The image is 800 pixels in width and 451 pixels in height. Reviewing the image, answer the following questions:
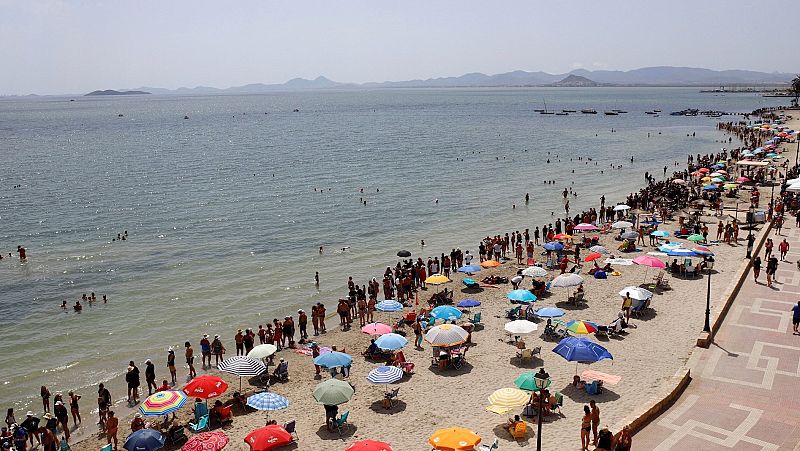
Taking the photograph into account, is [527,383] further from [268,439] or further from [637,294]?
[637,294]

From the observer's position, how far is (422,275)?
27266 millimetres

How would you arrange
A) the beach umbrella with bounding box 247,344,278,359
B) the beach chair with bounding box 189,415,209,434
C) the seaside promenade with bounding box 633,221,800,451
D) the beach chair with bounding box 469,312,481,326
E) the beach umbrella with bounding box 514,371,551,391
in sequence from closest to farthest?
the seaside promenade with bounding box 633,221,800,451, the beach umbrella with bounding box 514,371,551,391, the beach chair with bounding box 189,415,209,434, the beach umbrella with bounding box 247,344,278,359, the beach chair with bounding box 469,312,481,326

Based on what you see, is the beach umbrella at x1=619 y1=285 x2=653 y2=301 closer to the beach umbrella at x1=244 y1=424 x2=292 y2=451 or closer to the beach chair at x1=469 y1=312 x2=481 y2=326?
the beach chair at x1=469 y1=312 x2=481 y2=326

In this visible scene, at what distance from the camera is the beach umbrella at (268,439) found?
43.7ft

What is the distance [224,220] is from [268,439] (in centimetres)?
3032

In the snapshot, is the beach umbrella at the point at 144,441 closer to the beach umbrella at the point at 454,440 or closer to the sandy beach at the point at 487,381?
the sandy beach at the point at 487,381

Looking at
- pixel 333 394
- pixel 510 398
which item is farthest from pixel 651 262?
pixel 333 394

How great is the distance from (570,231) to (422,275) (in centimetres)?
1105

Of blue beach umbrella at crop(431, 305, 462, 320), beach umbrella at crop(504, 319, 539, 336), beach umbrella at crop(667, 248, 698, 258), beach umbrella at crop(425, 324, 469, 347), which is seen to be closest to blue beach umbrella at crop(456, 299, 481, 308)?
blue beach umbrella at crop(431, 305, 462, 320)

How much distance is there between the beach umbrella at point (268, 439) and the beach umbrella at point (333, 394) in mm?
1193

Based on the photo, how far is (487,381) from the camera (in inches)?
671

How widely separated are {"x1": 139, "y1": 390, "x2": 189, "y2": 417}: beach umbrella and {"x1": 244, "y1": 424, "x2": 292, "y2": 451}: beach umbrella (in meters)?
2.41

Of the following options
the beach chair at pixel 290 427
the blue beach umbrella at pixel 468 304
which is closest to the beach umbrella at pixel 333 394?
the beach chair at pixel 290 427

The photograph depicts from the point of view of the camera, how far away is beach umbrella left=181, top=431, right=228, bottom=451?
43.8 feet
